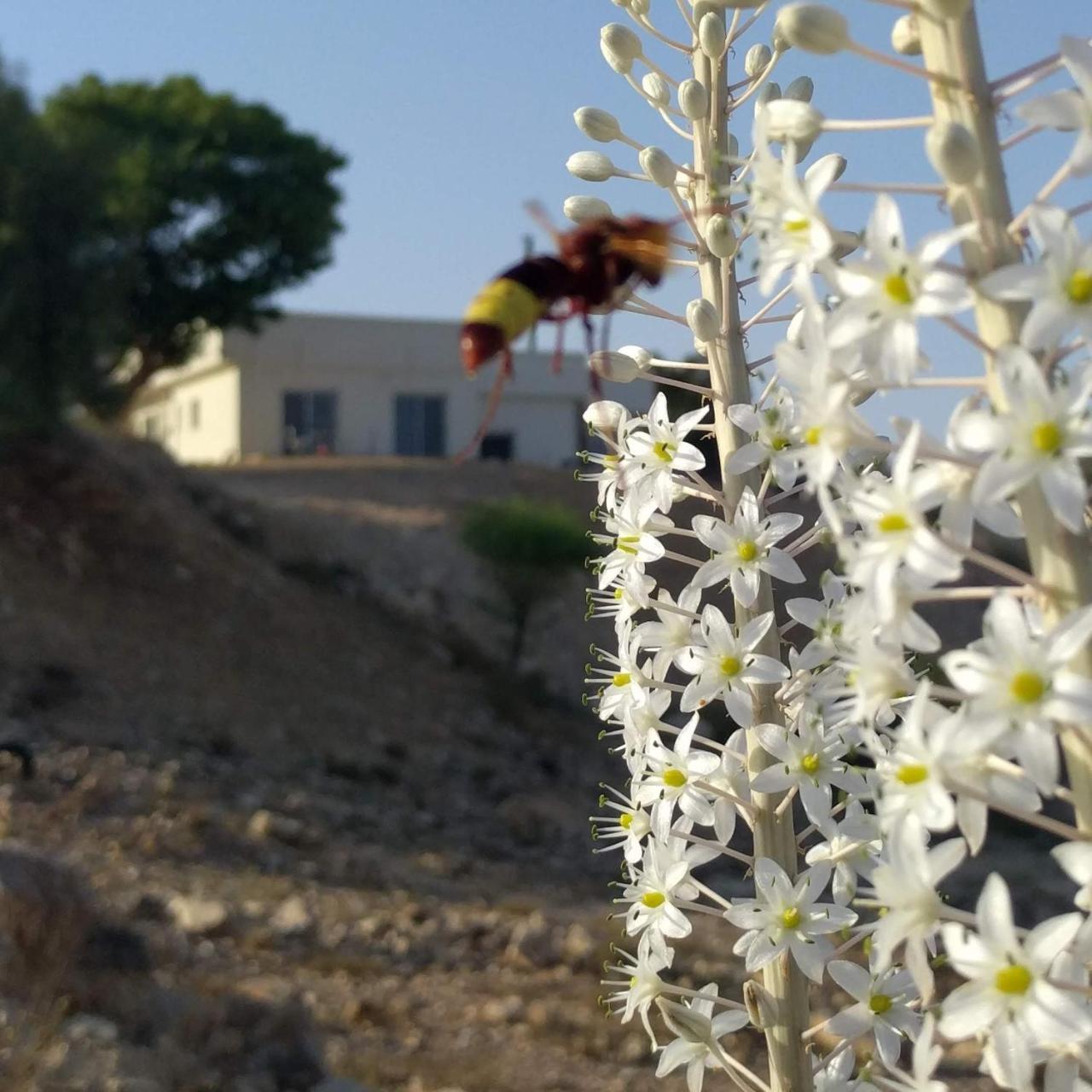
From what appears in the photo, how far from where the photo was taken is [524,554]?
78.2 ft

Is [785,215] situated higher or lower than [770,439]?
higher

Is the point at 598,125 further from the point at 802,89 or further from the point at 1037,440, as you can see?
the point at 1037,440

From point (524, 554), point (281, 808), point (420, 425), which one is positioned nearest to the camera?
point (281, 808)

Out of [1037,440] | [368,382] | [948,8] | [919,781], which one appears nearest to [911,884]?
[919,781]

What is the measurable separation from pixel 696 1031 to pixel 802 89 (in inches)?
82.8

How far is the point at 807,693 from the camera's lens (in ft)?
8.73

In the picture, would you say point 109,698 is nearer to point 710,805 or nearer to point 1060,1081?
point 710,805

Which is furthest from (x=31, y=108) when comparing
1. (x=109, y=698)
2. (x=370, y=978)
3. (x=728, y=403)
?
(x=728, y=403)

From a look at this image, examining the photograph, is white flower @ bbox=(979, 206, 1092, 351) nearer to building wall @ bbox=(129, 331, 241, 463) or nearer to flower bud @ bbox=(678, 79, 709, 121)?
flower bud @ bbox=(678, 79, 709, 121)

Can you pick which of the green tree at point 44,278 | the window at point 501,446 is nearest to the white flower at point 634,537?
the green tree at point 44,278

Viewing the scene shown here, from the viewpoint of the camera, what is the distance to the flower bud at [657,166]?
292 centimetres

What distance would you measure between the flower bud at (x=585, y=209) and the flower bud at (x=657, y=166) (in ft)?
0.54

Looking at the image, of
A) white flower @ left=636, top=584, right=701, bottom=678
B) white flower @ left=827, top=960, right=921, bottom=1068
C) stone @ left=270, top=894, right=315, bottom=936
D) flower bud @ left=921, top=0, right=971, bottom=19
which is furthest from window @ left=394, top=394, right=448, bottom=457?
flower bud @ left=921, top=0, right=971, bottom=19

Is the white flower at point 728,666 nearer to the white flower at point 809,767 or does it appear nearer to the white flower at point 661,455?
the white flower at point 809,767
